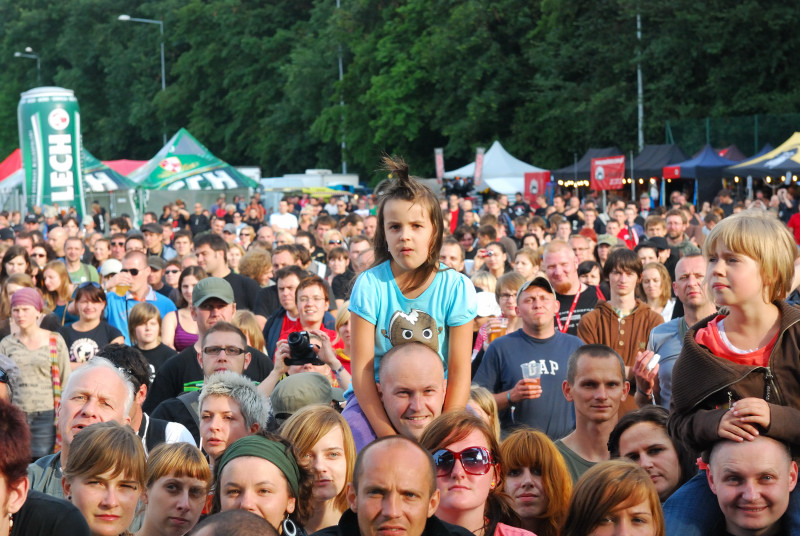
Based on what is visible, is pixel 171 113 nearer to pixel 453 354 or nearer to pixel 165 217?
pixel 165 217

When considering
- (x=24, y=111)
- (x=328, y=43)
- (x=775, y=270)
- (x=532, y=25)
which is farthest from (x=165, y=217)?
Result: (x=775, y=270)

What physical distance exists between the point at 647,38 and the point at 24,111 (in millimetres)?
20566

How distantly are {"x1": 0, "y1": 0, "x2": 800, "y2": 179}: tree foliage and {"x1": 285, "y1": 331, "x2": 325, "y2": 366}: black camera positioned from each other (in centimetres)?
2948

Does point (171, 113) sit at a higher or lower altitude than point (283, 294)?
higher

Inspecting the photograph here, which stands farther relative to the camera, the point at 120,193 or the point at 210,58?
the point at 210,58

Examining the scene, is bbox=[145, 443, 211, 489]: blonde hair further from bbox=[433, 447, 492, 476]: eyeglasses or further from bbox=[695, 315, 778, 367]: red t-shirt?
bbox=[695, 315, 778, 367]: red t-shirt

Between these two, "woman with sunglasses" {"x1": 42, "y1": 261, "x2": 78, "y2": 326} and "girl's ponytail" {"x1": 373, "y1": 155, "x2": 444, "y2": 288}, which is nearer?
"girl's ponytail" {"x1": 373, "y1": 155, "x2": 444, "y2": 288}

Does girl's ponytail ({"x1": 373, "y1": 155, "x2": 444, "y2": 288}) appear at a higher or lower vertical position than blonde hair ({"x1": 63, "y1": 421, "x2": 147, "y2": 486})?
higher

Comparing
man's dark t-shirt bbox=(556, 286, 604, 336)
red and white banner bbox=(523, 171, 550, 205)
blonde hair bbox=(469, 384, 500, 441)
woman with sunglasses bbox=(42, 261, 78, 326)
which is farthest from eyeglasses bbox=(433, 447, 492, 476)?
red and white banner bbox=(523, 171, 550, 205)

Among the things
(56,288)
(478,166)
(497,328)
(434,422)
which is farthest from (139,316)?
(478,166)

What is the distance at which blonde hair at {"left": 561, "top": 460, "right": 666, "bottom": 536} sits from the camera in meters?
4.17

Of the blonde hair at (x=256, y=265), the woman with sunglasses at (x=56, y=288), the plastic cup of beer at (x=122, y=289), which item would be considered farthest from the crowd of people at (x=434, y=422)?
the blonde hair at (x=256, y=265)

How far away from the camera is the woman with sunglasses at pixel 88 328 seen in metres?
9.17

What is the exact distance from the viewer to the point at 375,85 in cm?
4809
